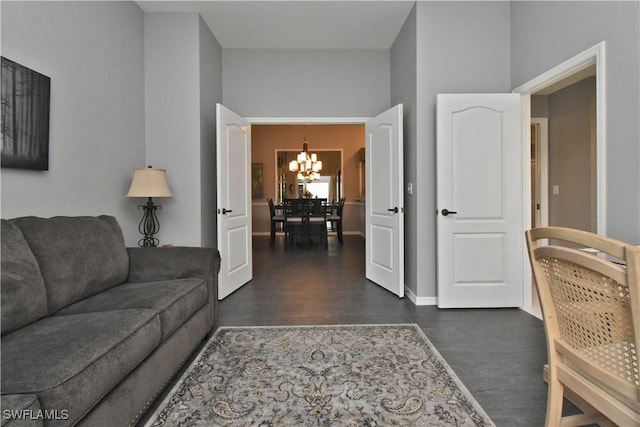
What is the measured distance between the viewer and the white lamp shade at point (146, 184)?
300 cm

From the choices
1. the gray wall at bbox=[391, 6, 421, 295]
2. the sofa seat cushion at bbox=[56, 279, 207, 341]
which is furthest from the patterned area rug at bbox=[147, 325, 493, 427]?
the gray wall at bbox=[391, 6, 421, 295]

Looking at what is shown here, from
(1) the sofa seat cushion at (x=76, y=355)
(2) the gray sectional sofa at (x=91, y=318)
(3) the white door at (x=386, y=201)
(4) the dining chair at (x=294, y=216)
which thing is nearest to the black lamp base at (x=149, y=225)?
(2) the gray sectional sofa at (x=91, y=318)

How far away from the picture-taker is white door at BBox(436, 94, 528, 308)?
3238mm

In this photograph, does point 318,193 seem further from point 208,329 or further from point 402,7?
point 208,329

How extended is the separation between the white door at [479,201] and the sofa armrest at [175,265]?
2063mm

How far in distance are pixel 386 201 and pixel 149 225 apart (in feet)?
8.05

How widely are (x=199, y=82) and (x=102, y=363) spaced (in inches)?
119

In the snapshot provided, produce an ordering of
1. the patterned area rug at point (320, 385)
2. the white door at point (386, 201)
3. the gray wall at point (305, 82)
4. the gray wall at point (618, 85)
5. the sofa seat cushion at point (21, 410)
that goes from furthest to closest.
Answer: the gray wall at point (305, 82)
the white door at point (386, 201)
the gray wall at point (618, 85)
the patterned area rug at point (320, 385)
the sofa seat cushion at point (21, 410)

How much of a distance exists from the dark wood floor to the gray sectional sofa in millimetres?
800

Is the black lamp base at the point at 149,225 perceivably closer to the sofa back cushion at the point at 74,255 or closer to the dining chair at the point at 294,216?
the sofa back cushion at the point at 74,255

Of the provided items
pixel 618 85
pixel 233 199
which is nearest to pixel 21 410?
pixel 233 199

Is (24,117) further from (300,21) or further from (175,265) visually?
(300,21)

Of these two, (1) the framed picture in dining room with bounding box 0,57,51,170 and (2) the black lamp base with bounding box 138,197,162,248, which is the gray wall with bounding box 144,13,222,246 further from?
(1) the framed picture in dining room with bounding box 0,57,51,170

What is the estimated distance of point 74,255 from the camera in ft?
6.53
